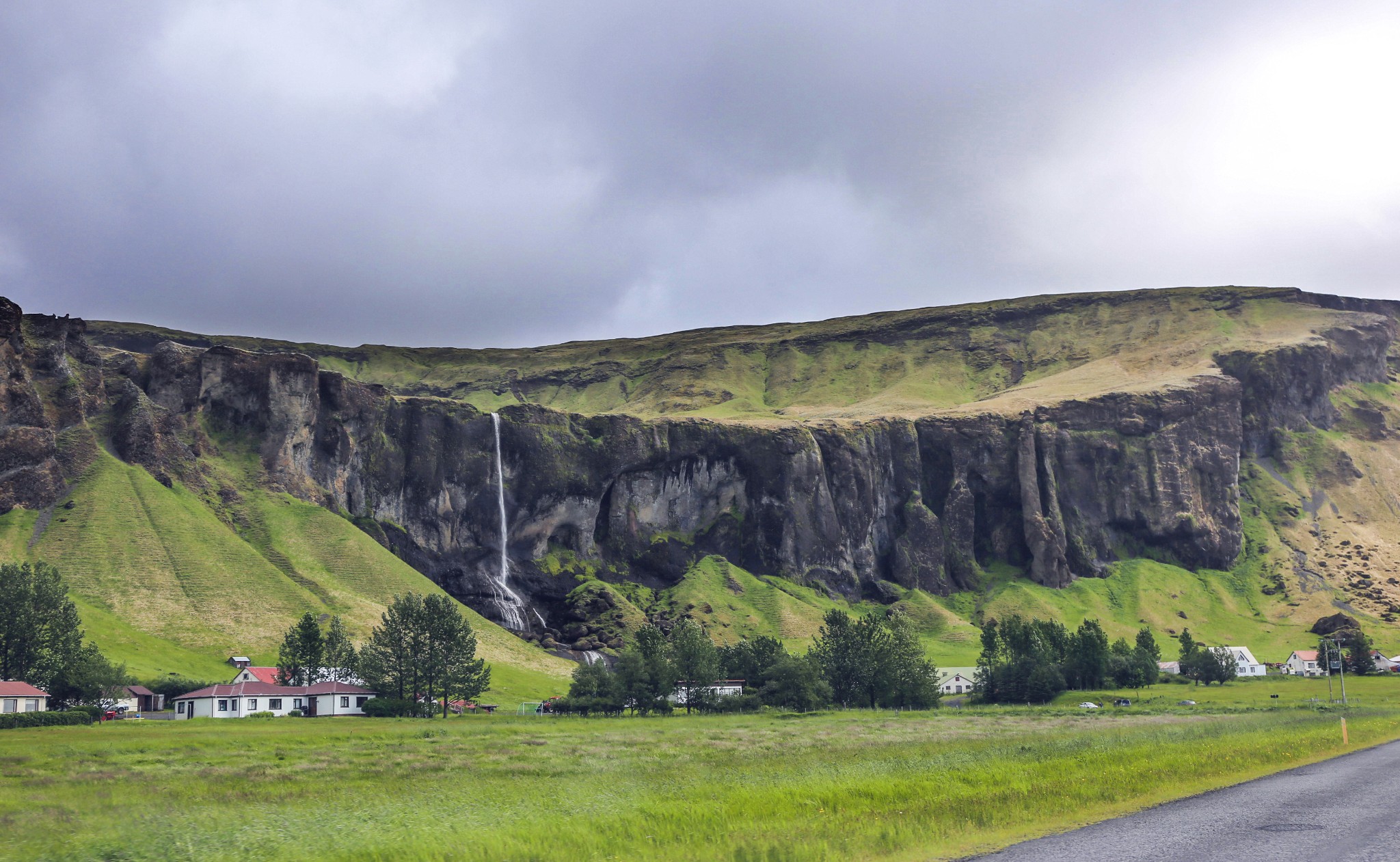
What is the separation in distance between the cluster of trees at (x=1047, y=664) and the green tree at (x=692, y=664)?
137ft

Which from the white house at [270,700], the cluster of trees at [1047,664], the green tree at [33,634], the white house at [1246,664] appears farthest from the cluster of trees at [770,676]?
the white house at [1246,664]

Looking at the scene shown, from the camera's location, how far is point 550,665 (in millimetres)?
158750

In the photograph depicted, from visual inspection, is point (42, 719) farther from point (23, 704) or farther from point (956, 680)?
point (956, 680)

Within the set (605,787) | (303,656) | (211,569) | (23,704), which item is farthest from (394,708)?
(605,787)

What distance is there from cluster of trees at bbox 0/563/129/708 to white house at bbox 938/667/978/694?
112 m

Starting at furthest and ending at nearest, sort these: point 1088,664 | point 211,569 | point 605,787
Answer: point 211,569, point 1088,664, point 605,787

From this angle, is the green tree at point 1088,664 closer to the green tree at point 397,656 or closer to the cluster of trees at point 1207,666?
the cluster of trees at point 1207,666

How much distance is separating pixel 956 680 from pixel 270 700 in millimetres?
101565

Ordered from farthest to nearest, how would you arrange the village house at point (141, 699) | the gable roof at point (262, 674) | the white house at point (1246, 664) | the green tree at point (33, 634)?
the white house at point (1246, 664) → the gable roof at point (262, 674) → the village house at point (141, 699) → the green tree at point (33, 634)

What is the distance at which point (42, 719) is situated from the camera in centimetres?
7881

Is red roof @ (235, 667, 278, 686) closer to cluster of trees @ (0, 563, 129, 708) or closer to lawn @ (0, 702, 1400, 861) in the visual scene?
cluster of trees @ (0, 563, 129, 708)

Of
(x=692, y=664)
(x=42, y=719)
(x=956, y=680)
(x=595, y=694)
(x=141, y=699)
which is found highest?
(x=42, y=719)

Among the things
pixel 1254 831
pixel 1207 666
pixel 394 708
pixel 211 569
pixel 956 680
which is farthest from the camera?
pixel 956 680

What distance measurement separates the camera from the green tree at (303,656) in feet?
381
